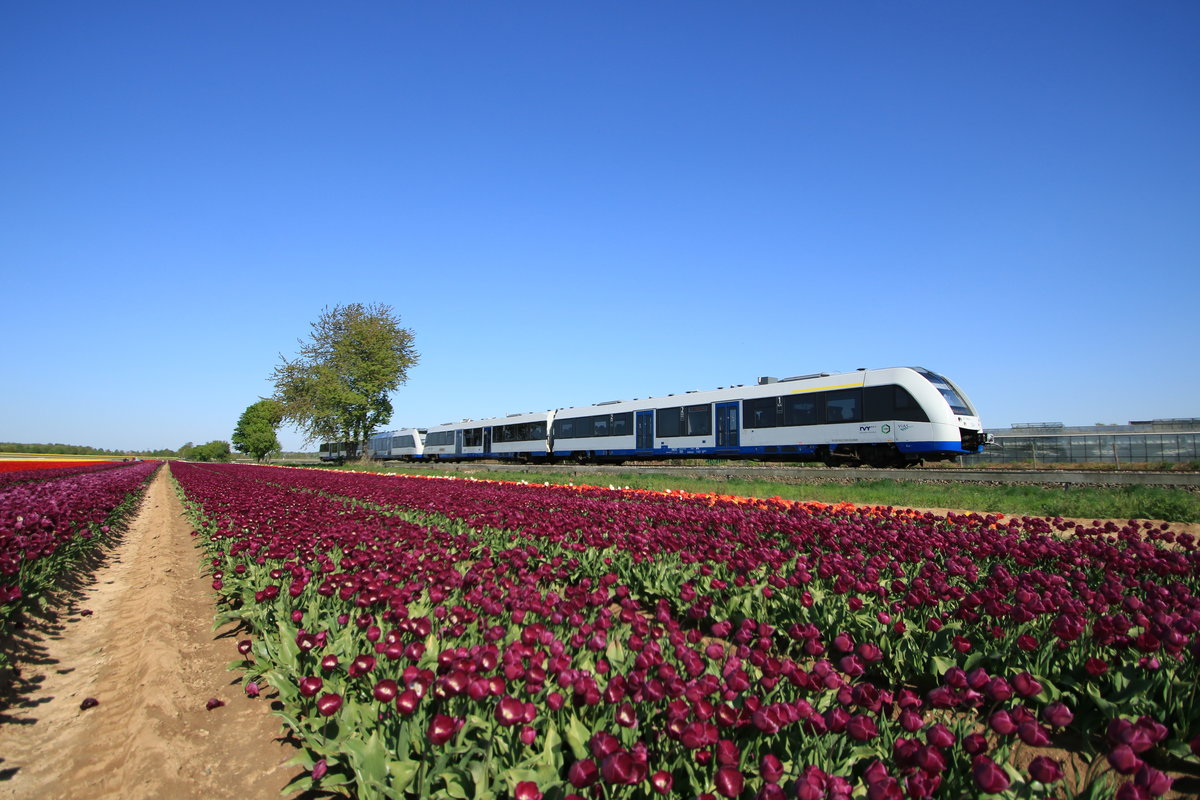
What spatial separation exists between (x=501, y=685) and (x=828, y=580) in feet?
10.0

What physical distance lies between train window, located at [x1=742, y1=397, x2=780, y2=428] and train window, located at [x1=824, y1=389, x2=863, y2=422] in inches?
84.1

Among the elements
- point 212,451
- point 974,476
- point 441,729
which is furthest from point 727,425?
point 212,451

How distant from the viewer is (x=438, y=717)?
2176 mm

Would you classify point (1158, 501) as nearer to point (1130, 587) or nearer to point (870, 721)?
point (1130, 587)

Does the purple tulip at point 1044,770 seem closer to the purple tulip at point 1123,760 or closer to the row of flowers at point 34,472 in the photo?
the purple tulip at point 1123,760

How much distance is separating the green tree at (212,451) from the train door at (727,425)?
105 metres

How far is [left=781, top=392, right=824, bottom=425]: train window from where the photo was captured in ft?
69.6

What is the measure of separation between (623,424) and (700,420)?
18.2 ft

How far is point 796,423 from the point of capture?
72.1ft

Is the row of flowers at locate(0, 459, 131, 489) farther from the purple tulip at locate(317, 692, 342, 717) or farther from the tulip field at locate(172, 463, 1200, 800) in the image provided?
the purple tulip at locate(317, 692, 342, 717)

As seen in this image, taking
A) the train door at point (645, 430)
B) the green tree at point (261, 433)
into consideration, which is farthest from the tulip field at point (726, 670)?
the green tree at point (261, 433)

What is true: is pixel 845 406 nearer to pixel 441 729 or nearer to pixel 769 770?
pixel 769 770

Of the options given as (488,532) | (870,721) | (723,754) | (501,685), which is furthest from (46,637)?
(870,721)

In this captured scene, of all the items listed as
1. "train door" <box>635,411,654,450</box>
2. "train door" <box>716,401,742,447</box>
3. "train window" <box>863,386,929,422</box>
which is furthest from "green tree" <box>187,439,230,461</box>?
"train window" <box>863,386,929,422</box>
